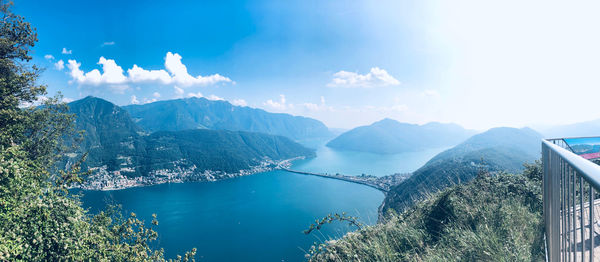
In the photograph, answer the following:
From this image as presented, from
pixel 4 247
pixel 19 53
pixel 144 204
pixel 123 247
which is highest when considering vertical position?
pixel 19 53

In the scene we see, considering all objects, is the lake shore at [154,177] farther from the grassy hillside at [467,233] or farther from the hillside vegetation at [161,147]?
the grassy hillside at [467,233]

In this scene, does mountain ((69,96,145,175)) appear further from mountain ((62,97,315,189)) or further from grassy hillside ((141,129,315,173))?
grassy hillside ((141,129,315,173))

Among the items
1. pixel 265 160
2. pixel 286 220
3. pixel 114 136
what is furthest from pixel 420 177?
pixel 114 136

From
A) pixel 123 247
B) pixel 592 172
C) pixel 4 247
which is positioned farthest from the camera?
pixel 123 247

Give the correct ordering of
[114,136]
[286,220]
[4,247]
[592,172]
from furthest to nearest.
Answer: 1. [114,136]
2. [286,220]
3. [4,247]
4. [592,172]

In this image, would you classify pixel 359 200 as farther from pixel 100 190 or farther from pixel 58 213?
pixel 100 190

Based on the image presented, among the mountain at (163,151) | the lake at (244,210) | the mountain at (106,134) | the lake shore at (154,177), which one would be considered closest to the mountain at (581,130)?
the lake at (244,210)

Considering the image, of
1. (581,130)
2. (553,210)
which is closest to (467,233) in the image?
(553,210)
